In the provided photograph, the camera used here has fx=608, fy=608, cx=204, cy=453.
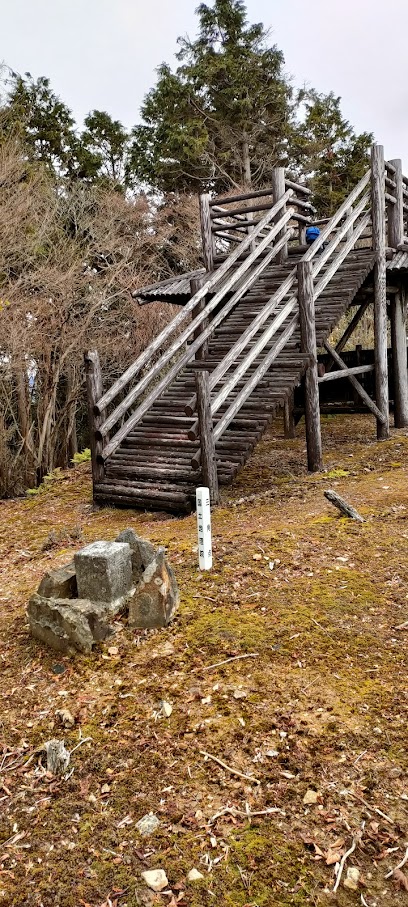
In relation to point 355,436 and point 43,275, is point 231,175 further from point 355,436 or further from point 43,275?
point 355,436

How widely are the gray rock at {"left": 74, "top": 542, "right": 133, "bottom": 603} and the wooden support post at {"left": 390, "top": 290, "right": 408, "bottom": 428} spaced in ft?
30.9

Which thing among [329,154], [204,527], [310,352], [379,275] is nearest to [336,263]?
[379,275]

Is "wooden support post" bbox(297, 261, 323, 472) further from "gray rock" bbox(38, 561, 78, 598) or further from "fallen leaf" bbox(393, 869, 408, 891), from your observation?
"fallen leaf" bbox(393, 869, 408, 891)

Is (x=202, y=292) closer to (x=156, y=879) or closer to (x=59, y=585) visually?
(x=59, y=585)

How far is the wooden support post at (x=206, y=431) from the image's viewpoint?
282 inches

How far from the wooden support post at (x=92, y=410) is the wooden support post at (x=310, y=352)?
2.97 m

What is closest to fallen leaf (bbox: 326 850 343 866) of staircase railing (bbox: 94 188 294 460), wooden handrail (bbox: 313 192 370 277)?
staircase railing (bbox: 94 188 294 460)

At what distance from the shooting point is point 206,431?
23.8 feet

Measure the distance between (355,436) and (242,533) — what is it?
6.60 m

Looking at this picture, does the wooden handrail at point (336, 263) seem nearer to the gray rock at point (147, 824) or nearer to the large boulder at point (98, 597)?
the large boulder at point (98, 597)

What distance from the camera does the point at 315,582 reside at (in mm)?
4906

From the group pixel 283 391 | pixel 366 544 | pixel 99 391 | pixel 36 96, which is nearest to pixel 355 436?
pixel 283 391

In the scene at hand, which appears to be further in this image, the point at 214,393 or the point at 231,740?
the point at 214,393

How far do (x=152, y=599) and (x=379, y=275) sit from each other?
8.20 m
